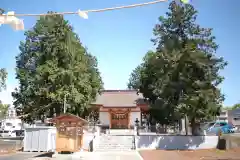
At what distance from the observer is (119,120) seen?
37219 millimetres

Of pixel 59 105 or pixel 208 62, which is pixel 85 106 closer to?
pixel 59 105

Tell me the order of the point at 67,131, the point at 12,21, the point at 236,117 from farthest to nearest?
1. the point at 236,117
2. the point at 67,131
3. the point at 12,21

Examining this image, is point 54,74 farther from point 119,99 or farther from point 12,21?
point 12,21

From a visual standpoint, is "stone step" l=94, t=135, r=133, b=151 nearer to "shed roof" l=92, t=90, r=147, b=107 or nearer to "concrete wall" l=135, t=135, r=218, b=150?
"concrete wall" l=135, t=135, r=218, b=150

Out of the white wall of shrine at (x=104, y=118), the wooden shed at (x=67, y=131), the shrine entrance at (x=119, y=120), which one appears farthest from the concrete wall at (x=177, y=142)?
the white wall of shrine at (x=104, y=118)

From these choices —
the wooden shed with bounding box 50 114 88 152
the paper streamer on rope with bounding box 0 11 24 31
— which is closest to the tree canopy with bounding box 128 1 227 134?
the wooden shed with bounding box 50 114 88 152

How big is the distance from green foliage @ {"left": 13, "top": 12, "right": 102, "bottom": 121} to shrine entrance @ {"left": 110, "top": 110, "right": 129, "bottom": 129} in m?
4.13

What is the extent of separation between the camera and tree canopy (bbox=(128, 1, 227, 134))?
920 inches

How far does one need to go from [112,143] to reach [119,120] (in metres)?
12.8

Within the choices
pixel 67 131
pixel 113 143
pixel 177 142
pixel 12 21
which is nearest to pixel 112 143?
pixel 113 143

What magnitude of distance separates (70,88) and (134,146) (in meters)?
12.0

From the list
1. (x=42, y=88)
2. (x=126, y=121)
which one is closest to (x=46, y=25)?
(x=42, y=88)

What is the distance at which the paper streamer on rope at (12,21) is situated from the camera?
5000 mm

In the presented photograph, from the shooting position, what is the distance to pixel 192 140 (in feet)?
80.9
